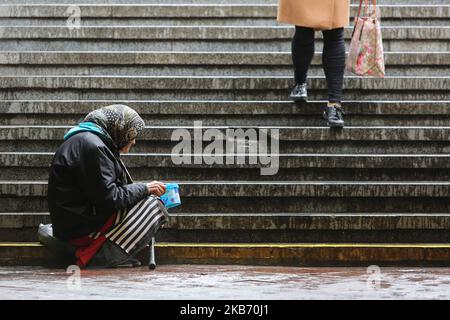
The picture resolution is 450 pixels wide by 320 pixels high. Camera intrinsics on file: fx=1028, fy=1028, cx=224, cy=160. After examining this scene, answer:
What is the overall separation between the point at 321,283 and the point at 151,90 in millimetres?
3518

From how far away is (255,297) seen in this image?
5.36 meters

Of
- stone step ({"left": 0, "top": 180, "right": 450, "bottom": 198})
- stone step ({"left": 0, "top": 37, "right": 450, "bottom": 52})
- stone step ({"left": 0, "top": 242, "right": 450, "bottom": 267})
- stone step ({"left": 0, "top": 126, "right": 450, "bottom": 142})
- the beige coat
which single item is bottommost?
stone step ({"left": 0, "top": 242, "right": 450, "bottom": 267})

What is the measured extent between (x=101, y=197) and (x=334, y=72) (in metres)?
2.71

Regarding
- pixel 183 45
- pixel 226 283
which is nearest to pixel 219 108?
pixel 183 45

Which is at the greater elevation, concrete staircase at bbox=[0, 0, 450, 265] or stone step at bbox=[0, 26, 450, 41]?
stone step at bbox=[0, 26, 450, 41]

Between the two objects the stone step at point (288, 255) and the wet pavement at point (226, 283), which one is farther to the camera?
the stone step at point (288, 255)

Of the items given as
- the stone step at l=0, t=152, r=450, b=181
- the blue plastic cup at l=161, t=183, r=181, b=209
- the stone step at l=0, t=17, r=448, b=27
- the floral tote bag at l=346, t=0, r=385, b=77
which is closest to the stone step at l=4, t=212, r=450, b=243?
the stone step at l=0, t=152, r=450, b=181

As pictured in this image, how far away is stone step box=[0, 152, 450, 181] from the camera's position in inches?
316

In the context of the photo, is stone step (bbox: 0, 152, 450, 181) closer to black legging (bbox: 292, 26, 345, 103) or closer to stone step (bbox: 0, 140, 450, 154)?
stone step (bbox: 0, 140, 450, 154)

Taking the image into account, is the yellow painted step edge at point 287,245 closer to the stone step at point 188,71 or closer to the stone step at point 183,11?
the stone step at point 188,71

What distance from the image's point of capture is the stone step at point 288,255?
23.5 feet

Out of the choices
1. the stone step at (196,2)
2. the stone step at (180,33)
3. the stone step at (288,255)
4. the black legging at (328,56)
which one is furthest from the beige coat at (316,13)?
the stone step at (288,255)

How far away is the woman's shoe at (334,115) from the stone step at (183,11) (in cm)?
220

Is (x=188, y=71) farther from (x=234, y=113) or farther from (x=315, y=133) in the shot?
(x=315, y=133)
